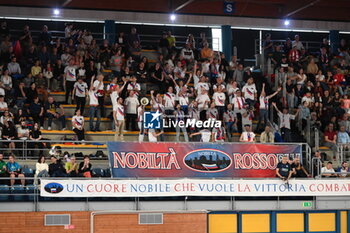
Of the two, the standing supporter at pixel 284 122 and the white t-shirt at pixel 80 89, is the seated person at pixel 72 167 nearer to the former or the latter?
the white t-shirt at pixel 80 89

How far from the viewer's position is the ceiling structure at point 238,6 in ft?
108

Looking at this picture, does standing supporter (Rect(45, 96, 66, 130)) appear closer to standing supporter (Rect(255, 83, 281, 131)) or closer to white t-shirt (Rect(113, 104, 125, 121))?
white t-shirt (Rect(113, 104, 125, 121))

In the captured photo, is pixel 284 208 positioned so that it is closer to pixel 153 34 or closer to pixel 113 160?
pixel 113 160

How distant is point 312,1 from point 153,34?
7.82 meters

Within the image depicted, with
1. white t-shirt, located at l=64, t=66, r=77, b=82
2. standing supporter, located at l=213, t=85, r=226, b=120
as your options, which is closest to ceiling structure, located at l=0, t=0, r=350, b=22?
white t-shirt, located at l=64, t=66, r=77, b=82

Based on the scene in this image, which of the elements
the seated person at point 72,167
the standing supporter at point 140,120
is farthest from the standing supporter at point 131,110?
the seated person at point 72,167

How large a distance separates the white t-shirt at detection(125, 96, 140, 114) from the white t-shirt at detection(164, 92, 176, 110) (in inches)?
40.9

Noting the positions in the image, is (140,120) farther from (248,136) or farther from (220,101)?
(248,136)

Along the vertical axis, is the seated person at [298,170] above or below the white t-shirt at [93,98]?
below

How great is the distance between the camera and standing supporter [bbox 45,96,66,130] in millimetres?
25734

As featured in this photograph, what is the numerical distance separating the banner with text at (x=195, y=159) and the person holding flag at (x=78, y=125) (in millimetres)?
2164

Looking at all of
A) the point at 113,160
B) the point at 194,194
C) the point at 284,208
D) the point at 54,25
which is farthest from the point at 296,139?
the point at 54,25

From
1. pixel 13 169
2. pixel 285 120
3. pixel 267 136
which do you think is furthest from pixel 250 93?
pixel 13 169

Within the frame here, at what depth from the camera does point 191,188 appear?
75.8 ft
